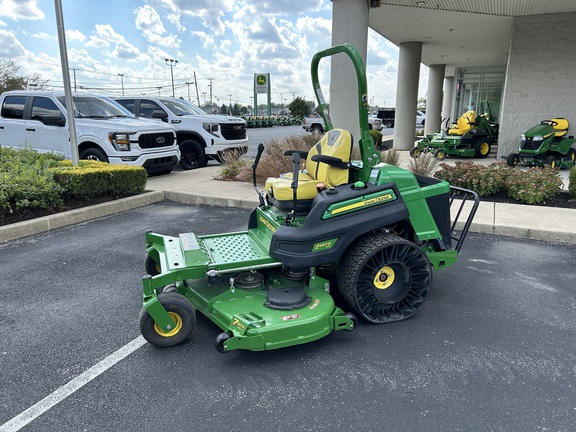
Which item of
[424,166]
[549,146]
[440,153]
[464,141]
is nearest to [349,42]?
[424,166]

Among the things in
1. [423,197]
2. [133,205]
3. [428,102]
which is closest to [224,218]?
[133,205]

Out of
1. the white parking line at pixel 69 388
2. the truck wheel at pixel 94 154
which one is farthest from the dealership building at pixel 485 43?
the white parking line at pixel 69 388

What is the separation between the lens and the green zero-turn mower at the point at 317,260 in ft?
9.96

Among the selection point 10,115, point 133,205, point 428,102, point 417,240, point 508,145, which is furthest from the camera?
point 428,102

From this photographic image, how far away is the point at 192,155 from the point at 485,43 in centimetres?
1336

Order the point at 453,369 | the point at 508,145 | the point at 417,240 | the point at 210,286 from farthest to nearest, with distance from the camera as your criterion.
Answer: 1. the point at 508,145
2. the point at 417,240
3. the point at 210,286
4. the point at 453,369

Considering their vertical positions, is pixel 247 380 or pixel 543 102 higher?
pixel 543 102

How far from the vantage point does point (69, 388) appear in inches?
107

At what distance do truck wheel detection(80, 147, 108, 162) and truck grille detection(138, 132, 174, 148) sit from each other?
0.79m

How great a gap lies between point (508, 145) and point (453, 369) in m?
12.2

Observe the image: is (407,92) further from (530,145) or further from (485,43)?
(530,145)

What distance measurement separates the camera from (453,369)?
2.92 metres

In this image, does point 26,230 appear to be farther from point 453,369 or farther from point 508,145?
point 508,145

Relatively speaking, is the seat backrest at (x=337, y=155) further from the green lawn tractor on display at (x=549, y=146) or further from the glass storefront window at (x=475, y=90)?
the glass storefront window at (x=475, y=90)
